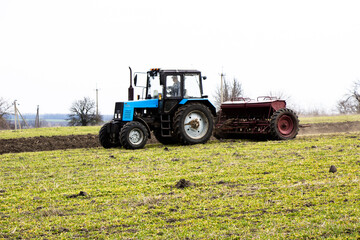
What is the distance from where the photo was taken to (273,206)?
6094 mm

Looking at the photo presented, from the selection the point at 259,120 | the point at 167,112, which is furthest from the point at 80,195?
the point at 259,120

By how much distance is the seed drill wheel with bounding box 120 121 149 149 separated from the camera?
1361 centimetres

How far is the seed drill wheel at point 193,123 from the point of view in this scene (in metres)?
14.4

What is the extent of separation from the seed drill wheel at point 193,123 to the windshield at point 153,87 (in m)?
0.97

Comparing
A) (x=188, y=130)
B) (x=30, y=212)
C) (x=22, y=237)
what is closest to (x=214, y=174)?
(x=30, y=212)

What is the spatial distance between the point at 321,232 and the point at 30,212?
12.7 feet

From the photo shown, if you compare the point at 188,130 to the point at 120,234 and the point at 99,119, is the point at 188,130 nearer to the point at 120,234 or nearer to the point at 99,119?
the point at 120,234

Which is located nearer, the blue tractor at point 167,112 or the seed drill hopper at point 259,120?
the blue tractor at point 167,112

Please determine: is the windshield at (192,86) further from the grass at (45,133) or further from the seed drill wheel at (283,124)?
the grass at (45,133)

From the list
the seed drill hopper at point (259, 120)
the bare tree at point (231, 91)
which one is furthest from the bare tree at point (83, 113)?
the seed drill hopper at point (259, 120)

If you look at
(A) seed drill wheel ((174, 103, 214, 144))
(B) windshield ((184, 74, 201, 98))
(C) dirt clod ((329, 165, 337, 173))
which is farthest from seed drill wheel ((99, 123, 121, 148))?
(C) dirt clod ((329, 165, 337, 173))

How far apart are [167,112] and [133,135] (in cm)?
137

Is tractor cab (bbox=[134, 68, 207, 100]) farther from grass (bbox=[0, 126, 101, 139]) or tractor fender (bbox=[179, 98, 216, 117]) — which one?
grass (bbox=[0, 126, 101, 139])

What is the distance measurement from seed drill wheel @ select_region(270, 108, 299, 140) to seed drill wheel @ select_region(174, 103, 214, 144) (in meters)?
2.07
